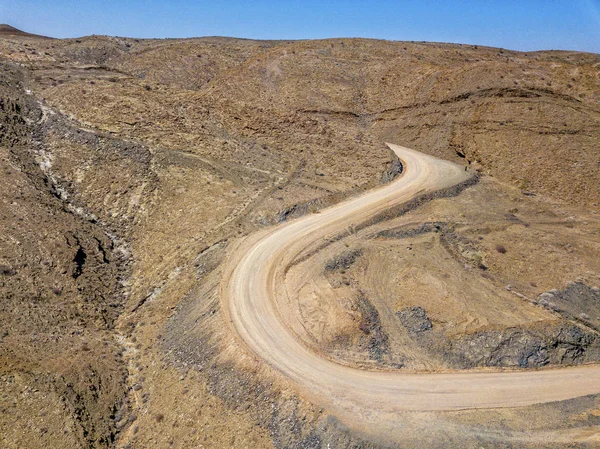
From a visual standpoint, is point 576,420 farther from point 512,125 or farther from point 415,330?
point 512,125

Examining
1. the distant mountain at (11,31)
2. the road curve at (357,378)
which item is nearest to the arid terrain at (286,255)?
the road curve at (357,378)

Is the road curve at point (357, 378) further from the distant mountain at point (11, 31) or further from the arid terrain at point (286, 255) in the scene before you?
the distant mountain at point (11, 31)

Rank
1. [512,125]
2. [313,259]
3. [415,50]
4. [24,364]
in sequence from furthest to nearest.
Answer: [415,50] → [512,125] → [313,259] → [24,364]

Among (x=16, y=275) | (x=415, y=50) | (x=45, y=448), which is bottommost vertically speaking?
(x=45, y=448)

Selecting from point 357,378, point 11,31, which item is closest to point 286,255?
point 357,378

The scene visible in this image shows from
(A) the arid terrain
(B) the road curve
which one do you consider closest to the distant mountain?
(A) the arid terrain

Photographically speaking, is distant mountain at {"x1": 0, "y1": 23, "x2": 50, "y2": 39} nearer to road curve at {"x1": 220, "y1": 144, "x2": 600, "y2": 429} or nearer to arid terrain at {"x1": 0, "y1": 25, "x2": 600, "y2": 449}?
arid terrain at {"x1": 0, "y1": 25, "x2": 600, "y2": 449}

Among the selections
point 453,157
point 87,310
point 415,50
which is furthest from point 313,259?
point 415,50

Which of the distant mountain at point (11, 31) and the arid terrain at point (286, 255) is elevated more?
the distant mountain at point (11, 31)
